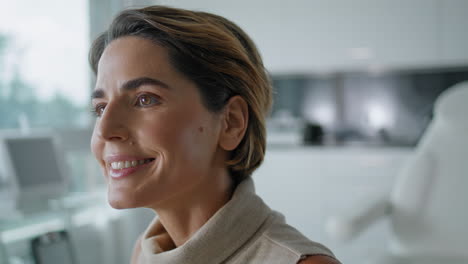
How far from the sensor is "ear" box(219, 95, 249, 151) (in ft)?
2.09

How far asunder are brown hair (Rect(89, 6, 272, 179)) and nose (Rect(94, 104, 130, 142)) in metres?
0.10

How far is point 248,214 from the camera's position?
0.62 meters

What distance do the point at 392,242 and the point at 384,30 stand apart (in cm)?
219

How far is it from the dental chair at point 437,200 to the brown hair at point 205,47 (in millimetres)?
810

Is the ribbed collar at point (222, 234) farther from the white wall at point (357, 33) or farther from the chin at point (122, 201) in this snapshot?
the white wall at point (357, 33)

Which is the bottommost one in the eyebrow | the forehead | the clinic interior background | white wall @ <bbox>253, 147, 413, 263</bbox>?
white wall @ <bbox>253, 147, 413, 263</bbox>

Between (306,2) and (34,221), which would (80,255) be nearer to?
(34,221)

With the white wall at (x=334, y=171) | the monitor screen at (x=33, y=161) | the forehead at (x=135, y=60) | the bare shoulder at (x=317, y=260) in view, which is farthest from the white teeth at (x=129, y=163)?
the white wall at (x=334, y=171)

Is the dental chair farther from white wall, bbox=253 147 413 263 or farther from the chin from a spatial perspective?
white wall, bbox=253 147 413 263

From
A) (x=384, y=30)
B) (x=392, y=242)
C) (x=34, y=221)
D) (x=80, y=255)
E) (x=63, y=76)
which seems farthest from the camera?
(x=384, y=30)

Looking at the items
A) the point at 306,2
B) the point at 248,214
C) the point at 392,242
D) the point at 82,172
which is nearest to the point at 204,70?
the point at 248,214

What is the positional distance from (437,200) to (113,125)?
1.13 metres

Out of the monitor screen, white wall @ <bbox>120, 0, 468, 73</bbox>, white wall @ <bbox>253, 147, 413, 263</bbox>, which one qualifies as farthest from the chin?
white wall @ <bbox>120, 0, 468, 73</bbox>

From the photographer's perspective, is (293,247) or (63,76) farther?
(63,76)
